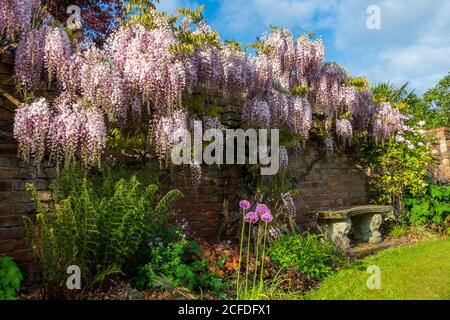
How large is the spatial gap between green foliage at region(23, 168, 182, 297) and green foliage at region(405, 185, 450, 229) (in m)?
5.81

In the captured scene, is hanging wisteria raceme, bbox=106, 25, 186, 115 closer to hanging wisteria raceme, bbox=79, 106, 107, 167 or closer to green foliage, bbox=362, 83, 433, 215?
hanging wisteria raceme, bbox=79, 106, 107, 167

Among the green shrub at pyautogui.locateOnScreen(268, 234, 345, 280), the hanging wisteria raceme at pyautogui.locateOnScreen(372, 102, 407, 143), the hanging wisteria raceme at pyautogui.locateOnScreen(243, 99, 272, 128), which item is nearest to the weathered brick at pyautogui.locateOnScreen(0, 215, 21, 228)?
the green shrub at pyautogui.locateOnScreen(268, 234, 345, 280)

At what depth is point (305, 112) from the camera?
225 inches

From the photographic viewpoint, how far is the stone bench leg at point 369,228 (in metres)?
6.59

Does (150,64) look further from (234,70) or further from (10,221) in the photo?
(10,221)

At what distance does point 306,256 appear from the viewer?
4.41 m

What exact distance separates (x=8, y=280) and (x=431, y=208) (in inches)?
277

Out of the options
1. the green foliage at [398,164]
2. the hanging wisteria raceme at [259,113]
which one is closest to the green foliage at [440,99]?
the green foliage at [398,164]

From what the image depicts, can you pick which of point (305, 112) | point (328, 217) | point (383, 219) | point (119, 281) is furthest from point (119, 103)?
point (383, 219)

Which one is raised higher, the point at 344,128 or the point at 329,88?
the point at 329,88

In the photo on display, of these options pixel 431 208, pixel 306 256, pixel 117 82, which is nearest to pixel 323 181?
pixel 431 208

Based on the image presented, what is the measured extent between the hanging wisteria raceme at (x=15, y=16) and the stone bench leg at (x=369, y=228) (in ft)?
18.6

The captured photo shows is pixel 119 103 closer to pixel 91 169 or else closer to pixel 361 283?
pixel 91 169

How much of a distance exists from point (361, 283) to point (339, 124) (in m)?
3.31
